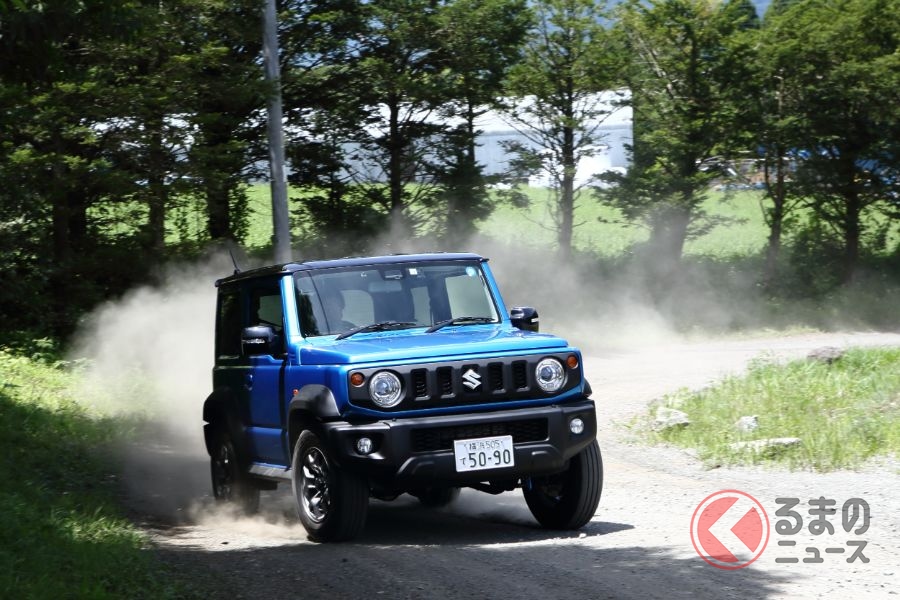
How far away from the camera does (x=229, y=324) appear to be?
10.8 meters

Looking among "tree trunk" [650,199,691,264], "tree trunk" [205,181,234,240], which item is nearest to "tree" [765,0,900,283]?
"tree trunk" [650,199,691,264]

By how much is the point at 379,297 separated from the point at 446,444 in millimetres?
1597

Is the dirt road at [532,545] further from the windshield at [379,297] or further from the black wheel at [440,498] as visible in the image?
the windshield at [379,297]

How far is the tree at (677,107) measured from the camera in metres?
29.5

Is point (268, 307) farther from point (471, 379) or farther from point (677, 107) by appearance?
point (677, 107)

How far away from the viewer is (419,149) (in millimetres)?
28344

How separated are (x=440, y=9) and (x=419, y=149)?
335 centimetres

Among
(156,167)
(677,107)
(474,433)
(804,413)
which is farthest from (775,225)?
(474,433)

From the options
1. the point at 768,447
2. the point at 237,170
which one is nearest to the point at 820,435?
the point at 768,447

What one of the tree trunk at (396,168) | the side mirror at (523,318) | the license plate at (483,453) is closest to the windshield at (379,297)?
the side mirror at (523,318)

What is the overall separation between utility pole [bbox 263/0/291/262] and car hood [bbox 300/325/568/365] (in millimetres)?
10664

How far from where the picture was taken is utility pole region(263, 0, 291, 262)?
1956 cm

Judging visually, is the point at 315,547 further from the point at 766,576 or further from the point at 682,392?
the point at 682,392

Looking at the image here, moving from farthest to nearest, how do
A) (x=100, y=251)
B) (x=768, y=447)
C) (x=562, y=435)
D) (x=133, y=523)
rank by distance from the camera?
(x=100, y=251) < (x=768, y=447) < (x=133, y=523) < (x=562, y=435)
